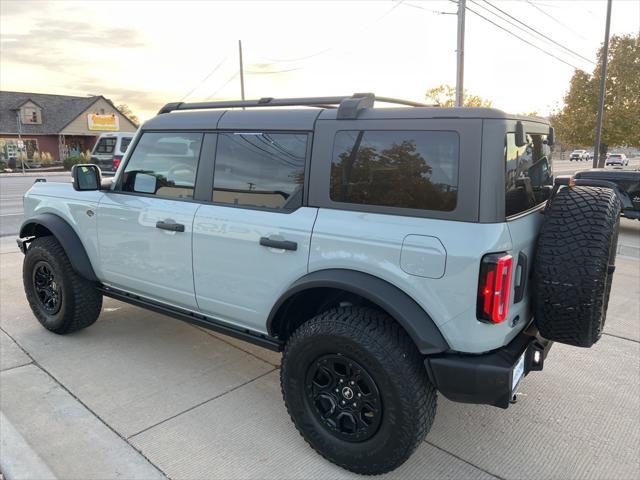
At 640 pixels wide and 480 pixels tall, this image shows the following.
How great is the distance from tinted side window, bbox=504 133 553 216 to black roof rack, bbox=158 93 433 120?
0.66 meters

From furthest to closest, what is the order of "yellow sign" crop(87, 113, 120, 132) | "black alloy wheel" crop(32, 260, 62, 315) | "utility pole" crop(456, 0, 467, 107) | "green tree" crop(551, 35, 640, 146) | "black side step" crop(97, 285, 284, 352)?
"yellow sign" crop(87, 113, 120, 132) < "green tree" crop(551, 35, 640, 146) < "utility pole" crop(456, 0, 467, 107) < "black alloy wheel" crop(32, 260, 62, 315) < "black side step" crop(97, 285, 284, 352)

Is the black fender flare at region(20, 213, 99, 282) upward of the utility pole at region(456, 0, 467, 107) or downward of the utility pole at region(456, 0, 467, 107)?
downward

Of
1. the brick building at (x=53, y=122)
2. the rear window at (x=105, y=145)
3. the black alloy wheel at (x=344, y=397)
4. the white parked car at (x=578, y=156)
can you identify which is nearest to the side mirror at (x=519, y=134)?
the black alloy wheel at (x=344, y=397)

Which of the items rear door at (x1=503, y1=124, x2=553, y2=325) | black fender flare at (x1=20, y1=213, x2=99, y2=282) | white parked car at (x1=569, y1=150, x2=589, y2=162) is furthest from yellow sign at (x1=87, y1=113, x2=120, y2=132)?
white parked car at (x1=569, y1=150, x2=589, y2=162)

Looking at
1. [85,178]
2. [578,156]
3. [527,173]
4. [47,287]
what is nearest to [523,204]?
[527,173]

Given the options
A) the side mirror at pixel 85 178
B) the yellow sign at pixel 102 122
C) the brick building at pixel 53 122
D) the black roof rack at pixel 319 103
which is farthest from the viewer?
the yellow sign at pixel 102 122

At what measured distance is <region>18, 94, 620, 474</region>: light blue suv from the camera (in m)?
2.25

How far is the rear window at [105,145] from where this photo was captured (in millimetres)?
19516

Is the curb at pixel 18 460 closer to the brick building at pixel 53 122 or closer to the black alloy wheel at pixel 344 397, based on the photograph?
the black alloy wheel at pixel 344 397

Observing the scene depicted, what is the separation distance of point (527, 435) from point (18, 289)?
540 centimetres

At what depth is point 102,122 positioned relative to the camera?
44031mm

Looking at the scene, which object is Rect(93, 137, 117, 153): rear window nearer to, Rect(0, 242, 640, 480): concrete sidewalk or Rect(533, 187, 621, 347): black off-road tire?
Rect(0, 242, 640, 480): concrete sidewalk

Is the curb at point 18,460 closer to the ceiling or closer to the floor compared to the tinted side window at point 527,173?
closer to the floor

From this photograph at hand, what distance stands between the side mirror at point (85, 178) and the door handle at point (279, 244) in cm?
178
